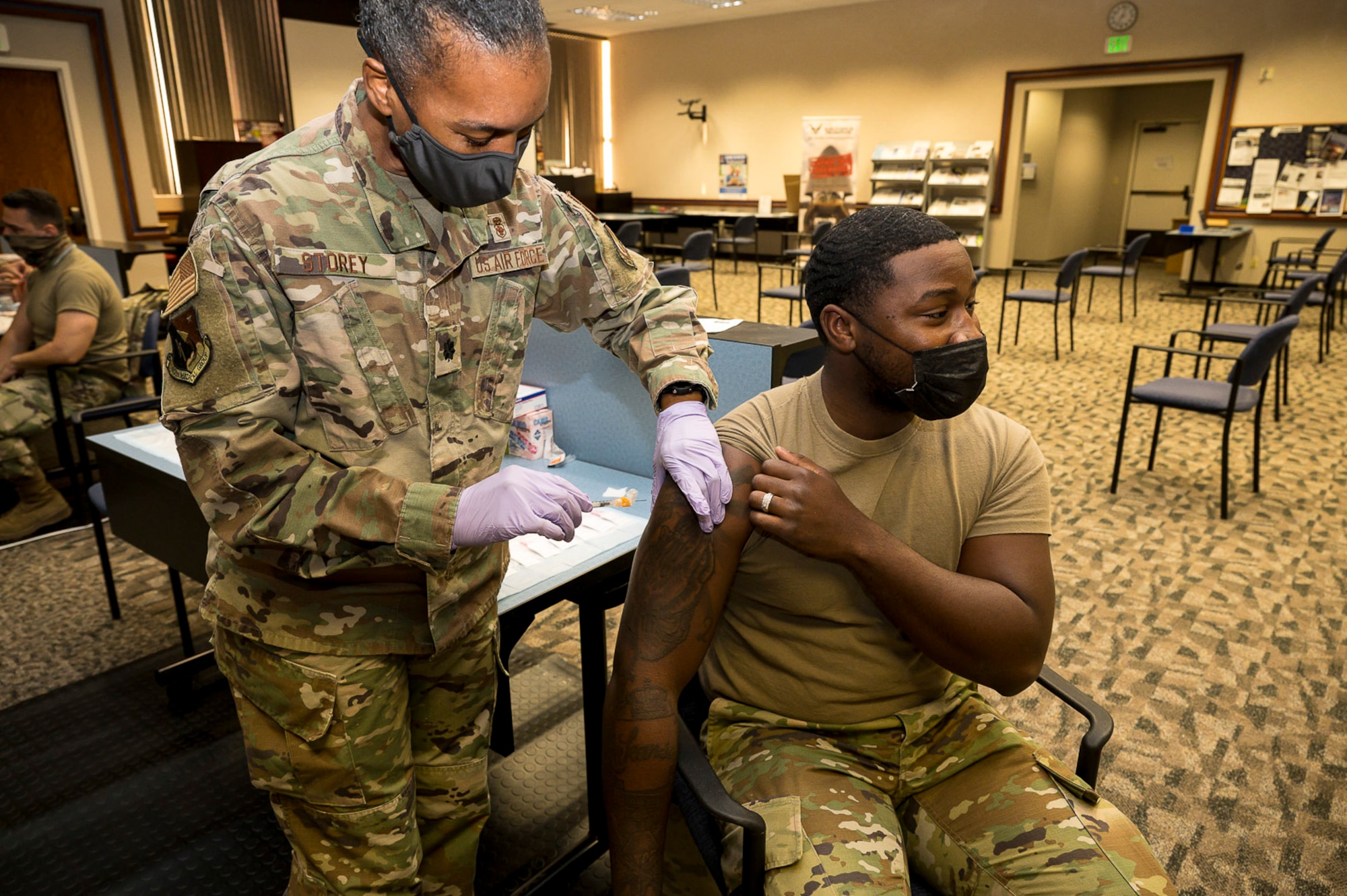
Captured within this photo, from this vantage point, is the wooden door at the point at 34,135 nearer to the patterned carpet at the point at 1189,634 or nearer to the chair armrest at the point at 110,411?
the patterned carpet at the point at 1189,634

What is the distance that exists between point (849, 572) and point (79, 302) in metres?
3.16

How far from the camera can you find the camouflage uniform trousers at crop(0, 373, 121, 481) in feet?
9.63

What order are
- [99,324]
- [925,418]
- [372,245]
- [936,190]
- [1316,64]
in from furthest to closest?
[936,190] < [1316,64] < [99,324] < [925,418] < [372,245]

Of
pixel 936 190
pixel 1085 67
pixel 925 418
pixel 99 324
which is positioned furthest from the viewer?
pixel 936 190

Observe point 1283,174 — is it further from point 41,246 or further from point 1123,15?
point 41,246

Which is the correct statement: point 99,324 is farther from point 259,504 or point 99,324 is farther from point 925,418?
point 925,418

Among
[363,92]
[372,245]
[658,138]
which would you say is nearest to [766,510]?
[372,245]

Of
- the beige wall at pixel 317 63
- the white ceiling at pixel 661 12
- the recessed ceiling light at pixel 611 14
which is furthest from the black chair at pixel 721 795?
the recessed ceiling light at pixel 611 14

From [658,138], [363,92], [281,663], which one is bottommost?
[281,663]

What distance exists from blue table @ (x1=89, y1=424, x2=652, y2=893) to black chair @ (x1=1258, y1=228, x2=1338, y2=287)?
7813 mm

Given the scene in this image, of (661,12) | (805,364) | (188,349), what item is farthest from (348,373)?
(661,12)

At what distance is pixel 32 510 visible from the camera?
10.3 ft

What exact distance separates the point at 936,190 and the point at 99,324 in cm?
925

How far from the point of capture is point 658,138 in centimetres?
1291
